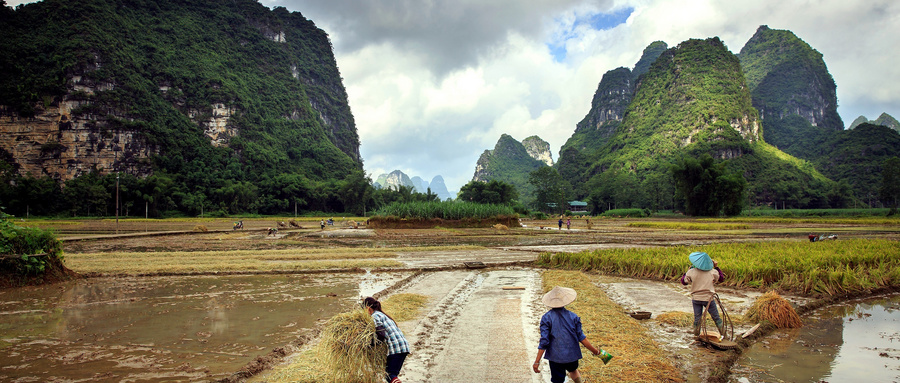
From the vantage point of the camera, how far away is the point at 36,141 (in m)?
90.8

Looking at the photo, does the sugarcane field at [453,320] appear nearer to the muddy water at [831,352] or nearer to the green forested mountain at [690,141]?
the muddy water at [831,352]

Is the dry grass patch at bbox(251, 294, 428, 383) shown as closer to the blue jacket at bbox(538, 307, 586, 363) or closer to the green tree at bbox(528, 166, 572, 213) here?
the blue jacket at bbox(538, 307, 586, 363)

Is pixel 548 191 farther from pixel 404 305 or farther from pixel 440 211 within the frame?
pixel 404 305

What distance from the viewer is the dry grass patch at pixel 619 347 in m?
5.34

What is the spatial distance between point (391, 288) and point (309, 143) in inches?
5392

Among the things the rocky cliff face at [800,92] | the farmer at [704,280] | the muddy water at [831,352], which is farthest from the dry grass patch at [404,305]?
the rocky cliff face at [800,92]

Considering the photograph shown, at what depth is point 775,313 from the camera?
26.7ft

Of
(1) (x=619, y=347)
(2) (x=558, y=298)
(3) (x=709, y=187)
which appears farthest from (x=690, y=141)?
(2) (x=558, y=298)

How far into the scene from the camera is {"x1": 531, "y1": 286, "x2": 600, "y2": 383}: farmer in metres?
4.44

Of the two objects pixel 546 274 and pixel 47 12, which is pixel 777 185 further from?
pixel 47 12

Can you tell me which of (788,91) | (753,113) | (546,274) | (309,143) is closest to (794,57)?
(788,91)

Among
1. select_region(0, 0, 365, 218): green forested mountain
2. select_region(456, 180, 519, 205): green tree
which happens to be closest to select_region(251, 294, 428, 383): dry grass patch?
select_region(456, 180, 519, 205): green tree

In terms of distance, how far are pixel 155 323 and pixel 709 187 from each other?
2838 inches

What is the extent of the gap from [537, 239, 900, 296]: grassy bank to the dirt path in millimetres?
3988
